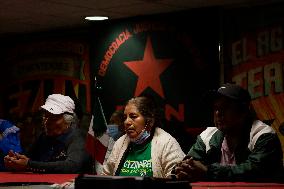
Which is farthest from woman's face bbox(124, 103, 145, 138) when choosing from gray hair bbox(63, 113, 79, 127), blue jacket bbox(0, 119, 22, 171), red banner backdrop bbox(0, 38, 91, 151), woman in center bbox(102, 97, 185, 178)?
red banner backdrop bbox(0, 38, 91, 151)

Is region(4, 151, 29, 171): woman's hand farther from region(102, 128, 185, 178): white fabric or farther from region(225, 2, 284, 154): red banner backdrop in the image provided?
region(225, 2, 284, 154): red banner backdrop

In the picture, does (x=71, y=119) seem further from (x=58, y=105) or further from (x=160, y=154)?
(x=160, y=154)

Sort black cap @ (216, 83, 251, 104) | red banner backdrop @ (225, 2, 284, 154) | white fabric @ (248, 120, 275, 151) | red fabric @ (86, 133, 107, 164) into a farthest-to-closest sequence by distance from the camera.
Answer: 1. red banner backdrop @ (225, 2, 284, 154)
2. red fabric @ (86, 133, 107, 164)
3. black cap @ (216, 83, 251, 104)
4. white fabric @ (248, 120, 275, 151)

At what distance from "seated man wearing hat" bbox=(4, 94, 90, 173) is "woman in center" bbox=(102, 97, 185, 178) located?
0.28 metres

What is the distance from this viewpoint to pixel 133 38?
7781mm

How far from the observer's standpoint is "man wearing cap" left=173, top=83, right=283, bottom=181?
3621 millimetres

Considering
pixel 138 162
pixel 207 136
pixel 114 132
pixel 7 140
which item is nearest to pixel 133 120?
pixel 138 162

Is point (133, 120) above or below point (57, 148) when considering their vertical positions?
above

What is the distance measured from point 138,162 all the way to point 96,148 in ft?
4.94

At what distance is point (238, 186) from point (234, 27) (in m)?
4.24

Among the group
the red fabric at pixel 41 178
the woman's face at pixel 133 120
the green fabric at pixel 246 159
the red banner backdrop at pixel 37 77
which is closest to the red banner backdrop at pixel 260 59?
the woman's face at pixel 133 120

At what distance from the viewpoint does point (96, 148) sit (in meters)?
5.88

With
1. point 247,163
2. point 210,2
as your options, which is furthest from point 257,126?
point 210,2

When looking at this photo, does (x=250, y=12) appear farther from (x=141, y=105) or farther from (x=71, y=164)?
(x=71, y=164)
